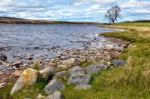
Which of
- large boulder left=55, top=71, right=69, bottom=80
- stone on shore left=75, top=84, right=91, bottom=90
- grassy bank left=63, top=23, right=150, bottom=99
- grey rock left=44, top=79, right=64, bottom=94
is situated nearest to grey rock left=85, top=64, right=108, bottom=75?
Answer: grassy bank left=63, top=23, right=150, bottom=99

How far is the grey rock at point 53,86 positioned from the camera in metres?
17.1

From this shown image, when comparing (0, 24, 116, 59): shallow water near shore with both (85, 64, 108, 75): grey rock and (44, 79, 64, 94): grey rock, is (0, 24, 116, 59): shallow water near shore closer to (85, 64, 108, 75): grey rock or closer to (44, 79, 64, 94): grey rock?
(85, 64, 108, 75): grey rock

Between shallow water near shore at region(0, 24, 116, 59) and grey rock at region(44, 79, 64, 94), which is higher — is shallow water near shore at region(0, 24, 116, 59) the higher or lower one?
the lower one

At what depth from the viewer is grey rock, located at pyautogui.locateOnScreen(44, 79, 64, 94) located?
17.1 metres

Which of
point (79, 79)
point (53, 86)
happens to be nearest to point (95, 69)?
point (79, 79)

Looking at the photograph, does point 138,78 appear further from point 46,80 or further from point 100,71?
point 46,80

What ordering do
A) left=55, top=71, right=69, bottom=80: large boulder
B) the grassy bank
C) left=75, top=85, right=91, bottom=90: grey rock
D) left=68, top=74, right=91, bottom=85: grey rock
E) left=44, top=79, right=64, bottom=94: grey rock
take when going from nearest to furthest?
the grassy bank < left=75, top=85, right=91, bottom=90: grey rock < left=44, top=79, right=64, bottom=94: grey rock < left=68, top=74, right=91, bottom=85: grey rock < left=55, top=71, right=69, bottom=80: large boulder

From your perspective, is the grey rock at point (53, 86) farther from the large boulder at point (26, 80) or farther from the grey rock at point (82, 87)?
the large boulder at point (26, 80)

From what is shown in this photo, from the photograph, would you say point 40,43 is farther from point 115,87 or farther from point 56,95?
point 56,95

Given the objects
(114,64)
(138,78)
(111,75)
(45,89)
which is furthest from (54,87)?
(114,64)

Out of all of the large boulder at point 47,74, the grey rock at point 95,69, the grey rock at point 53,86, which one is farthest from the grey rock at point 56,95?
the grey rock at point 95,69

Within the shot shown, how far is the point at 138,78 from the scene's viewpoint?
1703 cm

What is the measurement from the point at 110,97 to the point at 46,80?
4631 mm

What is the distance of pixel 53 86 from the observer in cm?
1730
